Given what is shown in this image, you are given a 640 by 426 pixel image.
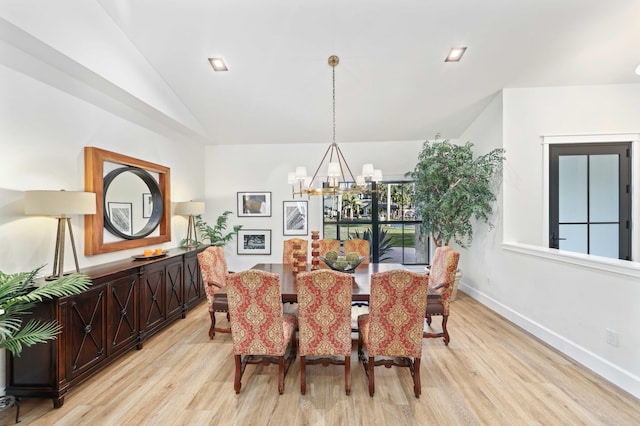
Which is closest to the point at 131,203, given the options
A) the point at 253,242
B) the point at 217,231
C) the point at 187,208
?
the point at 187,208

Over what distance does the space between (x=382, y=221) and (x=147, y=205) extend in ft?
13.3

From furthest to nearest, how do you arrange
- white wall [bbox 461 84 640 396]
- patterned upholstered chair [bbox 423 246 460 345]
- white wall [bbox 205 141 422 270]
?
white wall [bbox 205 141 422 270], patterned upholstered chair [bbox 423 246 460 345], white wall [bbox 461 84 640 396]

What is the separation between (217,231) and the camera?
536 centimetres

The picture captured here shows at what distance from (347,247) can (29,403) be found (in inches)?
134

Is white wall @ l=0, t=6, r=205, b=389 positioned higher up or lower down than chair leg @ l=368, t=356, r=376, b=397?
higher up

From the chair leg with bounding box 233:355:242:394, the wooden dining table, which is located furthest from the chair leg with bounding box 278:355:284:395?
the wooden dining table

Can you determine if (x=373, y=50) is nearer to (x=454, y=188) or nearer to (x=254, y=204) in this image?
(x=454, y=188)

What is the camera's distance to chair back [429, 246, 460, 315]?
2947 mm

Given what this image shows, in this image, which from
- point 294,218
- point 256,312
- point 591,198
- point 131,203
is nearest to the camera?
point 256,312

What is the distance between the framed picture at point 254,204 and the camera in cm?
561

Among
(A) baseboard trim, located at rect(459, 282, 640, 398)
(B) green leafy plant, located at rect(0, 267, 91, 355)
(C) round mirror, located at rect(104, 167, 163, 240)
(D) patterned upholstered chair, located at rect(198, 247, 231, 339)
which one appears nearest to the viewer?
(B) green leafy plant, located at rect(0, 267, 91, 355)

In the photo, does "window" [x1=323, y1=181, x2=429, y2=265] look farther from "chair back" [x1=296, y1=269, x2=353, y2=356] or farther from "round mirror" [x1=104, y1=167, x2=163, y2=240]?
"chair back" [x1=296, y1=269, x2=353, y2=356]

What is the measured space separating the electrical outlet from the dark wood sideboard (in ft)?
14.9

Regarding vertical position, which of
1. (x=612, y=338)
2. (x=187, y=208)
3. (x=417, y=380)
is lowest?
(x=417, y=380)
